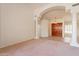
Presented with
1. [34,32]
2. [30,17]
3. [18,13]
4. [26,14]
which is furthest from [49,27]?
[18,13]

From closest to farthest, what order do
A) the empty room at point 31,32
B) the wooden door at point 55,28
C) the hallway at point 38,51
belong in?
the hallway at point 38,51 < the empty room at point 31,32 < the wooden door at point 55,28

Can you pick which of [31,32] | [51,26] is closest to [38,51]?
[31,32]

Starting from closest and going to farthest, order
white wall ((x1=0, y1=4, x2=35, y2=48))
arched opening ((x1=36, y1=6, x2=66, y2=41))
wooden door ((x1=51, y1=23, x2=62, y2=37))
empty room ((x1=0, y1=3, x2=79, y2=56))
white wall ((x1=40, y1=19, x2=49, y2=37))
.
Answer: empty room ((x1=0, y1=3, x2=79, y2=56))
white wall ((x1=0, y1=4, x2=35, y2=48))
arched opening ((x1=36, y1=6, x2=66, y2=41))
white wall ((x1=40, y1=19, x2=49, y2=37))
wooden door ((x1=51, y1=23, x2=62, y2=37))

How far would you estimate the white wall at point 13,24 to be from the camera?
16.1 feet

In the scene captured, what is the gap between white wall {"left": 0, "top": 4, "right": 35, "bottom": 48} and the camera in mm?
4922

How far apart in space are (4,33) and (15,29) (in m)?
0.82

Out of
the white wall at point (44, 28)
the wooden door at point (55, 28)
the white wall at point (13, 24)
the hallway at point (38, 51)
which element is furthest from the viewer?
the wooden door at point (55, 28)

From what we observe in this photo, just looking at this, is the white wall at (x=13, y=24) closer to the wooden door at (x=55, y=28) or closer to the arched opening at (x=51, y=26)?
the arched opening at (x=51, y=26)

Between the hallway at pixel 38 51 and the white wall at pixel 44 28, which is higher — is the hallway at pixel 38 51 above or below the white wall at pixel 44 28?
below

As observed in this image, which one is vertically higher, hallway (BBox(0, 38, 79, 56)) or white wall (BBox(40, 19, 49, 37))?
white wall (BBox(40, 19, 49, 37))

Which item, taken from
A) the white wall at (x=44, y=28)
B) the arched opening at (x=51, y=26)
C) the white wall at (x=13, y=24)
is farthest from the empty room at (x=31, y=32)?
the white wall at (x=44, y=28)

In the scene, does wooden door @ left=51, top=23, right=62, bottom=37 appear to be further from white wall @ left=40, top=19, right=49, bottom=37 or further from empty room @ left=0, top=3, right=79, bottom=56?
empty room @ left=0, top=3, right=79, bottom=56

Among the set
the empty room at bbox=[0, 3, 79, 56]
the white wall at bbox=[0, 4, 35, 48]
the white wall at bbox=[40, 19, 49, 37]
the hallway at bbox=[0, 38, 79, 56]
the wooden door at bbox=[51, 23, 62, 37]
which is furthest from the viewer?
the wooden door at bbox=[51, 23, 62, 37]

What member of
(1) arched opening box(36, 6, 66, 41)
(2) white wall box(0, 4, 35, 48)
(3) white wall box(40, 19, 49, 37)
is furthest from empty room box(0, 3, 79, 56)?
(3) white wall box(40, 19, 49, 37)
